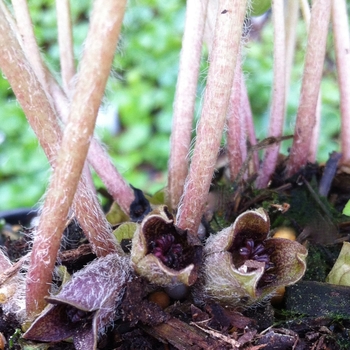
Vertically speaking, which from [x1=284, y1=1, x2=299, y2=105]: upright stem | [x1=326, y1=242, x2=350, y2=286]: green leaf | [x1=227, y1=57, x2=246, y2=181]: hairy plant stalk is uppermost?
[x1=284, y1=1, x2=299, y2=105]: upright stem

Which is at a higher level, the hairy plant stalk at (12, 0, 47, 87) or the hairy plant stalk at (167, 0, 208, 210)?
the hairy plant stalk at (12, 0, 47, 87)

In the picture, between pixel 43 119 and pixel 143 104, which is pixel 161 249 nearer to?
pixel 43 119

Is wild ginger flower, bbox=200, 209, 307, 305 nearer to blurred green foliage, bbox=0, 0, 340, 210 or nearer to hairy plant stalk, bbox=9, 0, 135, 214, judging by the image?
hairy plant stalk, bbox=9, 0, 135, 214

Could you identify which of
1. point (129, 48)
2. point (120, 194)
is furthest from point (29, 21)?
point (129, 48)

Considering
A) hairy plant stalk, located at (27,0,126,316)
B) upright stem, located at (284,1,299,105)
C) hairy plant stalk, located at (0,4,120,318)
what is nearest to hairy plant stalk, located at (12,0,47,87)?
hairy plant stalk, located at (0,4,120,318)

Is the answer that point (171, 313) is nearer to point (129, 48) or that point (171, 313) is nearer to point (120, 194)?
point (120, 194)

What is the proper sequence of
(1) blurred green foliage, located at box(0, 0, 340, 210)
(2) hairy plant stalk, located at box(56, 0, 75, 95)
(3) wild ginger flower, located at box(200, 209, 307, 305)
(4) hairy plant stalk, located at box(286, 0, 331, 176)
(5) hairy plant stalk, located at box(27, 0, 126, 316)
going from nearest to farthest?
(5) hairy plant stalk, located at box(27, 0, 126, 316)
(3) wild ginger flower, located at box(200, 209, 307, 305)
(4) hairy plant stalk, located at box(286, 0, 331, 176)
(2) hairy plant stalk, located at box(56, 0, 75, 95)
(1) blurred green foliage, located at box(0, 0, 340, 210)
